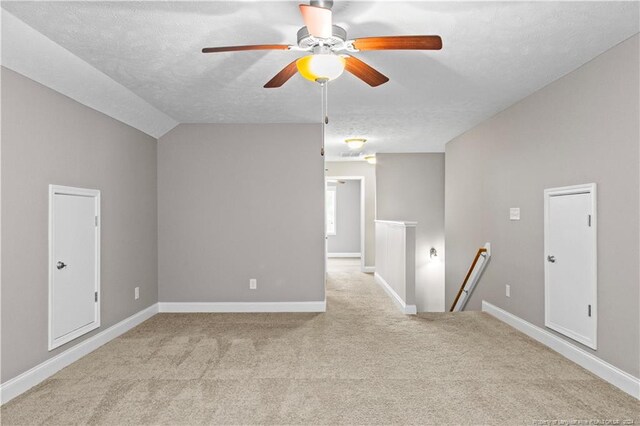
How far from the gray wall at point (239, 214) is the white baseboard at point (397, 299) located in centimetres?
106

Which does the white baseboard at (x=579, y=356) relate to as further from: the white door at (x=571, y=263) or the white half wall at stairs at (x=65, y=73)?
the white half wall at stairs at (x=65, y=73)

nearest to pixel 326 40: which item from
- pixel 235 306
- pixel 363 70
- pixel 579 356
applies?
pixel 363 70

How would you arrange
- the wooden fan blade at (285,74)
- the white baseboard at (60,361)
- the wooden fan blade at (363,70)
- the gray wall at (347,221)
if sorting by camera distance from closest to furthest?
the wooden fan blade at (363,70) < the wooden fan blade at (285,74) < the white baseboard at (60,361) < the gray wall at (347,221)

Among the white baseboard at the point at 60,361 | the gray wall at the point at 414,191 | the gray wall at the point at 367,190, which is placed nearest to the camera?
the white baseboard at the point at 60,361

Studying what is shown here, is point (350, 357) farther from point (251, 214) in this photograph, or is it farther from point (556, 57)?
point (556, 57)

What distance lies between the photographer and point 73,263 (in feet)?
12.1

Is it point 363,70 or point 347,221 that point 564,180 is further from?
point 347,221

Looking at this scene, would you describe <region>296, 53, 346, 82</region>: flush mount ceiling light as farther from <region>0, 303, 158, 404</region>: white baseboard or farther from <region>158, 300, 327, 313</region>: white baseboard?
<region>158, 300, 327, 313</region>: white baseboard

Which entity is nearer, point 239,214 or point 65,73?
point 65,73

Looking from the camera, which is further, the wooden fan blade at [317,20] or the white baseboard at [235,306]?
the white baseboard at [235,306]

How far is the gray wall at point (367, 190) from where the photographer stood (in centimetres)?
961

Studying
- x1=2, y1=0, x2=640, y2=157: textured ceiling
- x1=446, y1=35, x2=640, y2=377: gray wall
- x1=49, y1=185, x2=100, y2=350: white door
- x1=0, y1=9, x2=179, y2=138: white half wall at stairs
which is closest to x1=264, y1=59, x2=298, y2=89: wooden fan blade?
x1=2, y1=0, x2=640, y2=157: textured ceiling

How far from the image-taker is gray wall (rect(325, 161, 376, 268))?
9.61 meters

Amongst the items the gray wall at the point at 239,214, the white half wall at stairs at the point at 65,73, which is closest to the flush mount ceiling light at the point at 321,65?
the white half wall at stairs at the point at 65,73
